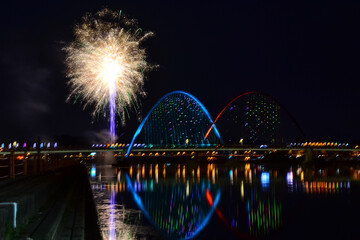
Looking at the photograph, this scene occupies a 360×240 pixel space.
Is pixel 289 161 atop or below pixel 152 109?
below

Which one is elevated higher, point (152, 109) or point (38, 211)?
point (152, 109)

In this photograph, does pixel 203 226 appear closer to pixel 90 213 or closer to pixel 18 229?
pixel 90 213

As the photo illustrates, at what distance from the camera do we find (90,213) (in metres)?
16.4

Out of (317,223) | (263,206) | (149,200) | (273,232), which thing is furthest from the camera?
(149,200)

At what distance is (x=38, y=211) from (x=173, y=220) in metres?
5.69

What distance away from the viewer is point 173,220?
16062 mm

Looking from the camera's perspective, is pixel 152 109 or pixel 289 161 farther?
pixel 289 161

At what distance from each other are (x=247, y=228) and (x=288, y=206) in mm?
6852

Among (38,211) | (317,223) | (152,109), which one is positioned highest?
(152,109)

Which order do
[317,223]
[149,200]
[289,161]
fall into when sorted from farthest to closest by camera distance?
[289,161] → [149,200] → [317,223]

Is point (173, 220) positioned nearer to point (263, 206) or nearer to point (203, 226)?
point (203, 226)

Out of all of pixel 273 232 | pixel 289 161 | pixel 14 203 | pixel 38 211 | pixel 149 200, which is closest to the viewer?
pixel 14 203

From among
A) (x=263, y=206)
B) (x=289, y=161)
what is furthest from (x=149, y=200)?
(x=289, y=161)

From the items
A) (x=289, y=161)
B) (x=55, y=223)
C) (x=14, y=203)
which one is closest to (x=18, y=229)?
(x=14, y=203)
